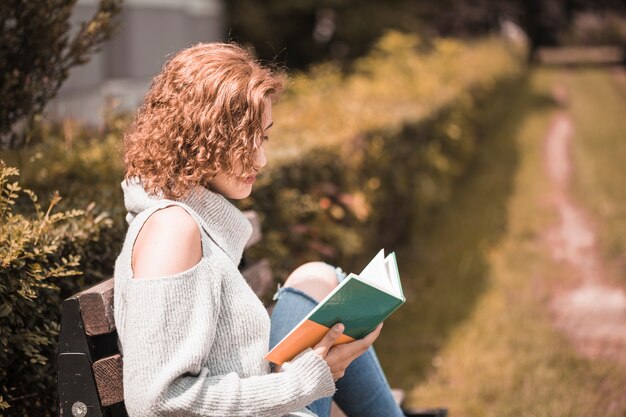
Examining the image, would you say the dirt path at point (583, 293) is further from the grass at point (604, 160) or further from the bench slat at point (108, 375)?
the bench slat at point (108, 375)

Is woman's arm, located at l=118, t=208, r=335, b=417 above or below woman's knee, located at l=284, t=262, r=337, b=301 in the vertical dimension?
above

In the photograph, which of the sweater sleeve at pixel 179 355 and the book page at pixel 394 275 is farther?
the book page at pixel 394 275

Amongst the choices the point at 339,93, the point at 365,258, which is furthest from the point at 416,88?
the point at 365,258

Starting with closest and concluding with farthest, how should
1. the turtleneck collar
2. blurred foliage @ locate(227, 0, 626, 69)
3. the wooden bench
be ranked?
the wooden bench
the turtleneck collar
blurred foliage @ locate(227, 0, 626, 69)

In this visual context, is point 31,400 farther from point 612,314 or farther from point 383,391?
point 612,314

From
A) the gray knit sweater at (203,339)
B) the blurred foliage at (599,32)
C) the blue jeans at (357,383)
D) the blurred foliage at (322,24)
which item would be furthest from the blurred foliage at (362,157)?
the blurred foliage at (599,32)

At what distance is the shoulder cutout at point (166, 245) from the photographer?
76.8 inches

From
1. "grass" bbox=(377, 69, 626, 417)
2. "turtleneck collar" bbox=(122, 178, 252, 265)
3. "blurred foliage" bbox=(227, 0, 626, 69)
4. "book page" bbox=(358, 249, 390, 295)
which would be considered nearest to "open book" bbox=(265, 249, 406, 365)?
"book page" bbox=(358, 249, 390, 295)

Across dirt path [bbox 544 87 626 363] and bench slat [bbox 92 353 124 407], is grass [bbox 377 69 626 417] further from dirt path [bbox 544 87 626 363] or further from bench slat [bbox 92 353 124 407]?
bench slat [bbox 92 353 124 407]

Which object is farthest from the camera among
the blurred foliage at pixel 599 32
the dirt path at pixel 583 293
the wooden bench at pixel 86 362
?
the blurred foliage at pixel 599 32

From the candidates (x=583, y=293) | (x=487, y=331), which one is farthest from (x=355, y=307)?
(x=583, y=293)

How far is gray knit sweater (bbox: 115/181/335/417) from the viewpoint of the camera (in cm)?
193

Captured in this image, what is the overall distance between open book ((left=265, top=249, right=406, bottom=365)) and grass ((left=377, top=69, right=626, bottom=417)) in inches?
91.7

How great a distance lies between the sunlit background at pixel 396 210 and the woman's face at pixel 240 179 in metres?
0.36
